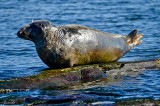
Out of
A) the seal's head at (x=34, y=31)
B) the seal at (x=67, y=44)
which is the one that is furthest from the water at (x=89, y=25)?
the seal's head at (x=34, y=31)

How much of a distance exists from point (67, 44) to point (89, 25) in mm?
9090

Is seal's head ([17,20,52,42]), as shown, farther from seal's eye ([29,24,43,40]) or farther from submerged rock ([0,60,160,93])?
submerged rock ([0,60,160,93])

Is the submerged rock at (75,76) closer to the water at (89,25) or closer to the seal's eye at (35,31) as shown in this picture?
the water at (89,25)

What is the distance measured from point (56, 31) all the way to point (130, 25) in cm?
892

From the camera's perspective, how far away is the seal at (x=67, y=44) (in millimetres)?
12453

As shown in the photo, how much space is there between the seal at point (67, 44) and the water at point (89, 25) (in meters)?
0.58

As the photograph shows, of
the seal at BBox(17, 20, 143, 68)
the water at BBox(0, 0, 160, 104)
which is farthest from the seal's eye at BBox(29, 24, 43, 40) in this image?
the water at BBox(0, 0, 160, 104)

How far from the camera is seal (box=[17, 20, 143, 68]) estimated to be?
12.5 metres

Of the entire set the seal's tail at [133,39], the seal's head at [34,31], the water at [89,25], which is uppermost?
the seal's head at [34,31]

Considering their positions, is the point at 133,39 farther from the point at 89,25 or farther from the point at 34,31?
the point at 89,25

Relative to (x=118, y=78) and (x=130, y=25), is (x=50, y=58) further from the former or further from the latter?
(x=130, y=25)

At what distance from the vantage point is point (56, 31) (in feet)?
41.6

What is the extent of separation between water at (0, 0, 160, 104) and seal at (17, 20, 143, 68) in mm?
581

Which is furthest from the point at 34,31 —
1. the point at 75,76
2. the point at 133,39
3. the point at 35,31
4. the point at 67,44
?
the point at 133,39
